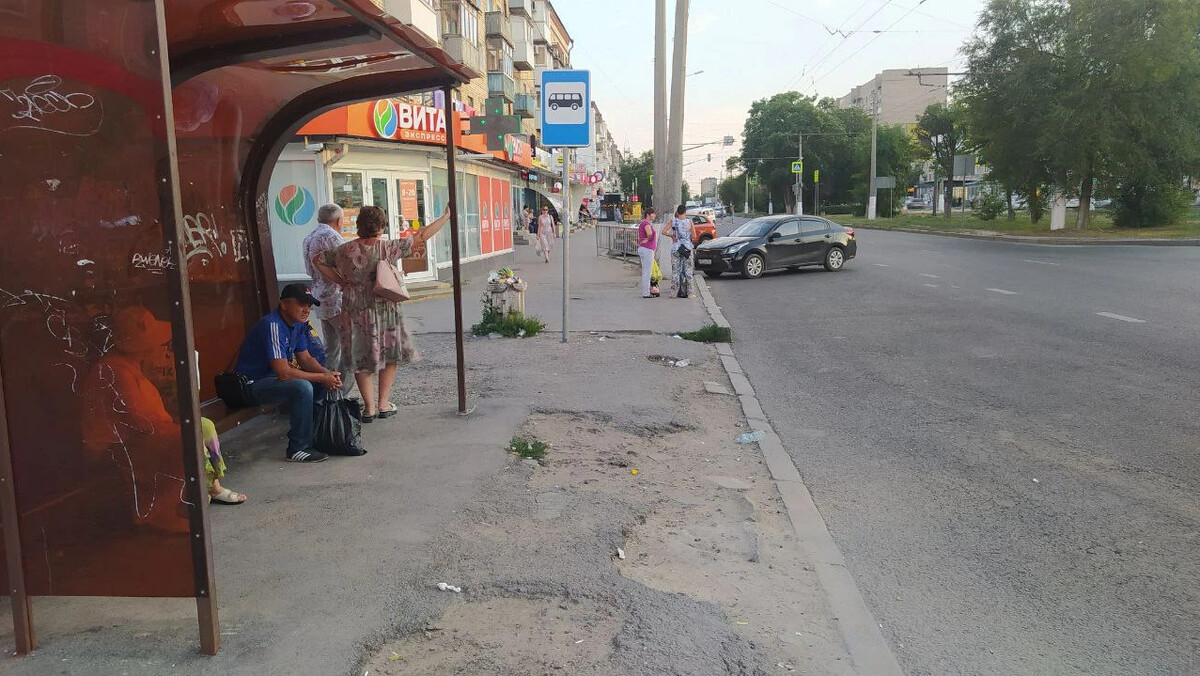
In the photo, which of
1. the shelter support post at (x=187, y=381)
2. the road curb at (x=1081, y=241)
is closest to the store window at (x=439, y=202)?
the shelter support post at (x=187, y=381)

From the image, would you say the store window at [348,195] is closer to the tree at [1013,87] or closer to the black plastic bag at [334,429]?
the black plastic bag at [334,429]

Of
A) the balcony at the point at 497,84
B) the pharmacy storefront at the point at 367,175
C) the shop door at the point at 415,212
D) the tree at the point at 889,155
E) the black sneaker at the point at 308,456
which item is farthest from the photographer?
the tree at the point at 889,155

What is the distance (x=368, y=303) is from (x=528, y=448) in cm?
166

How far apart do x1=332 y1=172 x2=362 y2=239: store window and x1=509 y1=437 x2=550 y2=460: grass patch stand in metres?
11.2

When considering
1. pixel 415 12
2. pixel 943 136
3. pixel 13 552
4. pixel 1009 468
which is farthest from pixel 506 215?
pixel 943 136

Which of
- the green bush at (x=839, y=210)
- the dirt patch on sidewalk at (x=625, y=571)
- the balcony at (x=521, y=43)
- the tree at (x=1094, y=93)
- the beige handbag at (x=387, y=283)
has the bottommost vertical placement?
the dirt patch on sidewalk at (x=625, y=571)

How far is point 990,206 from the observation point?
47312 mm

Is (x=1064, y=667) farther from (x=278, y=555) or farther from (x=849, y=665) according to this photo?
(x=278, y=555)

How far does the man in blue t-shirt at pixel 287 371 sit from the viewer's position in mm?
5316

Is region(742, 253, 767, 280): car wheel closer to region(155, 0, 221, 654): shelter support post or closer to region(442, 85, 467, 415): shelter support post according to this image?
region(442, 85, 467, 415): shelter support post

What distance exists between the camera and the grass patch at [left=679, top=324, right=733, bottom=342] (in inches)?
432

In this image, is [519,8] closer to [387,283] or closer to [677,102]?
[677,102]

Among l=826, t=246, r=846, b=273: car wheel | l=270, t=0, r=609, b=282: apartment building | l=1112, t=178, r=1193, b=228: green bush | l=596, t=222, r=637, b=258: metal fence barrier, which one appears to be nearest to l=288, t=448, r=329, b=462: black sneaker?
l=270, t=0, r=609, b=282: apartment building

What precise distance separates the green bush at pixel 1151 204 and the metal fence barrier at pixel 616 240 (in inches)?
842
